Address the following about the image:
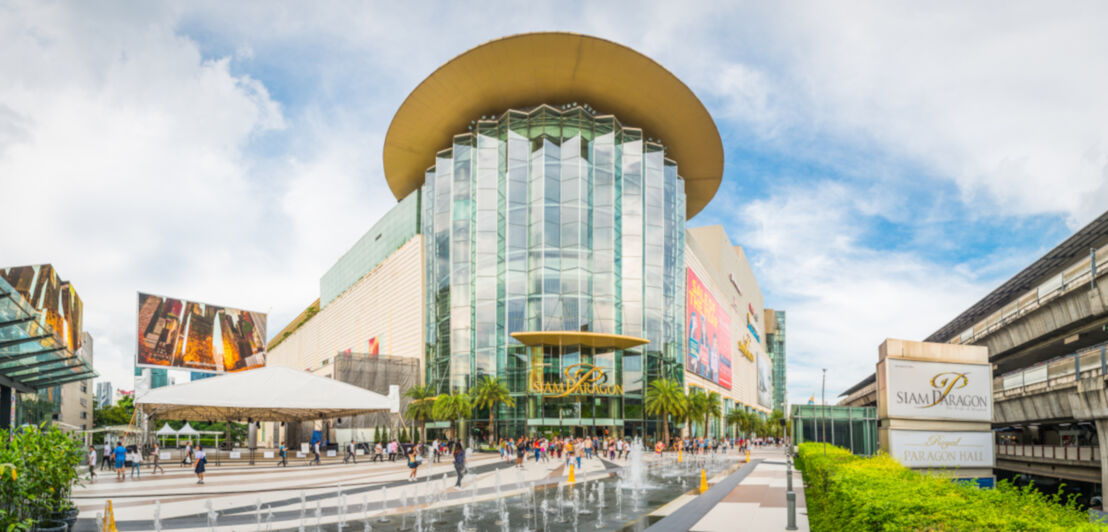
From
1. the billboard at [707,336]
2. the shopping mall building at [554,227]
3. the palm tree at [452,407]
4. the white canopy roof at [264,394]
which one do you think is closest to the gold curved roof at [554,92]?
the shopping mall building at [554,227]

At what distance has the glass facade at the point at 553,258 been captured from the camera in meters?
60.7

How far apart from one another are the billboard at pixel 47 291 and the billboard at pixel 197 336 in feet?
44.1

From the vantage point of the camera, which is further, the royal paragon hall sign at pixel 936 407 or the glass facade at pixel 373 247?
the glass facade at pixel 373 247

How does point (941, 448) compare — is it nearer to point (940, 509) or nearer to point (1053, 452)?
point (1053, 452)

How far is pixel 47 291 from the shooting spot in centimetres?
6341

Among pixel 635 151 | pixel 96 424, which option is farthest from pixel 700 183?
pixel 96 424

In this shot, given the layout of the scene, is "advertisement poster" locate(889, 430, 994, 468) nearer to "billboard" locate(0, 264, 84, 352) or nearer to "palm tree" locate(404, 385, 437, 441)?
"palm tree" locate(404, 385, 437, 441)

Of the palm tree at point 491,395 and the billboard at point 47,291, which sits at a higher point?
the billboard at point 47,291

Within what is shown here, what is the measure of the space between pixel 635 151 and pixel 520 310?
1866cm

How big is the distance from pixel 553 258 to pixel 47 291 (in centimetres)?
4574

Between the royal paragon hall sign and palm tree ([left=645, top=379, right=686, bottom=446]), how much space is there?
38.7 meters

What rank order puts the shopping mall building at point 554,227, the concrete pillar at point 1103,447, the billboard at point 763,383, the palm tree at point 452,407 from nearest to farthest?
the concrete pillar at point 1103,447 → the palm tree at point 452,407 → the shopping mall building at point 554,227 → the billboard at point 763,383

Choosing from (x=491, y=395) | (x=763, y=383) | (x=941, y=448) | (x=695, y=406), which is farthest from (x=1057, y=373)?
(x=763, y=383)

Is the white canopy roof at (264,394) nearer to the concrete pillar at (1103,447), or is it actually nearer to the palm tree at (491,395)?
the palm tree at (491,395)
